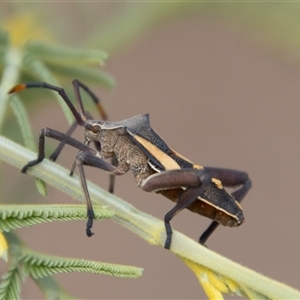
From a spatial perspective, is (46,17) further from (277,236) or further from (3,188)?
(277,236)

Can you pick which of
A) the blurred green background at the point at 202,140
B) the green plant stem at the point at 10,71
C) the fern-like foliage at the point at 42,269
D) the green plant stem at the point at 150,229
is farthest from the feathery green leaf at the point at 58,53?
the blurred green background at the point at 202,140

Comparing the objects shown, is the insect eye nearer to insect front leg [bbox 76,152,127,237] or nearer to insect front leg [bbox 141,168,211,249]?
insect front leg [bbox 76,152,127,237]

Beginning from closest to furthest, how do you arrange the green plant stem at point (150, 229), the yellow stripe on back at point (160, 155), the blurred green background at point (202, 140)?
the green plant stem at point (150, 229), the yellow stripe on back at point (160, 155), the blurred green background at point (202, 140)

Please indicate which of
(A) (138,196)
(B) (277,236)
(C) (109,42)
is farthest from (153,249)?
(C) (109,42)

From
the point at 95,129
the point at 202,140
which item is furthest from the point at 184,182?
the point at 202,140

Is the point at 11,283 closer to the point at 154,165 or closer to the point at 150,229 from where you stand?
the point at 150,229

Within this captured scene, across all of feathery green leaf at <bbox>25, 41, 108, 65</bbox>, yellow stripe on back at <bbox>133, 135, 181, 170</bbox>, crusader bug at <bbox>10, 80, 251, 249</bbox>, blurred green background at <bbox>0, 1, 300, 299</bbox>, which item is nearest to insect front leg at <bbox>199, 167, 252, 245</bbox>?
crusader bug at <bbox>10, 80, 251, 249</bbox>

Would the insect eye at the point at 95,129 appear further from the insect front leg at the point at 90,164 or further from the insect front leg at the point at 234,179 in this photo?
the insect front leg at the point at 234,179
